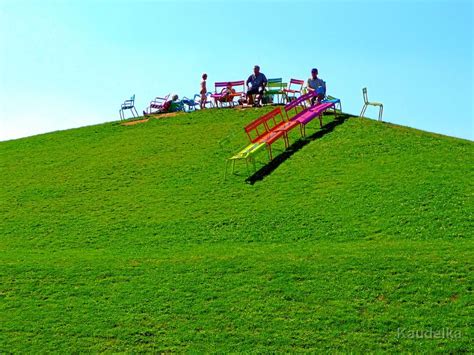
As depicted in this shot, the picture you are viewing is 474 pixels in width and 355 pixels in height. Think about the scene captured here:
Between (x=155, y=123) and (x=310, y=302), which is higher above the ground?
(x=155, y=123)

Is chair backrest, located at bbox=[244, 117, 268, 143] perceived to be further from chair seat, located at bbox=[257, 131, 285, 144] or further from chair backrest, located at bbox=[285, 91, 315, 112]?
chair backrest, located at bbox=[285, 91, 315, 112]

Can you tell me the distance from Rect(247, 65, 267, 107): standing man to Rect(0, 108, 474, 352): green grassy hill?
3.98 meters

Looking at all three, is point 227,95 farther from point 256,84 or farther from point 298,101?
point 298,101

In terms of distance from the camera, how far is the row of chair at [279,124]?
28.0 m

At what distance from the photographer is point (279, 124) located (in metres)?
31.1

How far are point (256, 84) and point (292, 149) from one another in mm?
7485

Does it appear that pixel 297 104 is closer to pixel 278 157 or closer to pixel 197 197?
pixel 278 157

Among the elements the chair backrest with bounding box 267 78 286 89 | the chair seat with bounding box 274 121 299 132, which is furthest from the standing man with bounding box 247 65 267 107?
the chair seat with bounding box 274 121 299 132

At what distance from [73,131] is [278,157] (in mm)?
13471

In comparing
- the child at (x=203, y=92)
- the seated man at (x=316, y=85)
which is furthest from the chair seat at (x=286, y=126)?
the child at (x=203, y=92)

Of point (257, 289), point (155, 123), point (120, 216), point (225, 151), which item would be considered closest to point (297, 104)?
point (225, 151)

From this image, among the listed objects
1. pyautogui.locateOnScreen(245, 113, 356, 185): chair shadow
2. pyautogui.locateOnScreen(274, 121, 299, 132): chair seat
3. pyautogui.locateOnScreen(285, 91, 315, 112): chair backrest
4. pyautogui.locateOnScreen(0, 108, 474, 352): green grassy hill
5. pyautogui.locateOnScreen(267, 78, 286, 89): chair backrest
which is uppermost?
pyautogui.locateOnScreen(267, 78, 286, 89): chair backrest

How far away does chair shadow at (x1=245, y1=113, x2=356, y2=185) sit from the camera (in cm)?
2661

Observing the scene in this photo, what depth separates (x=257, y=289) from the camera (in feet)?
55.8
